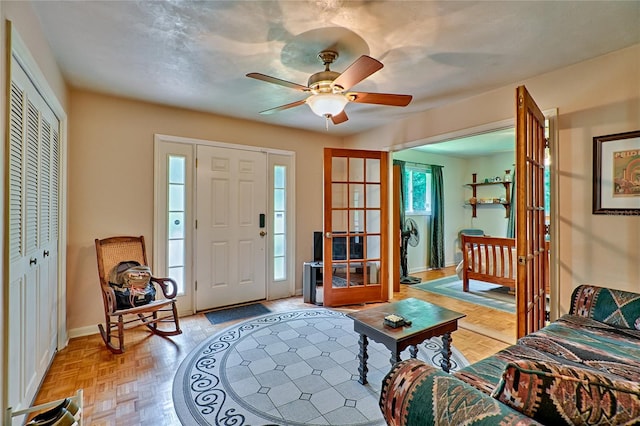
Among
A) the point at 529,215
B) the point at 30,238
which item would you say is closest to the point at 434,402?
the point at 529,215

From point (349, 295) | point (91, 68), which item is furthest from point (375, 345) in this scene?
point (91, 68)

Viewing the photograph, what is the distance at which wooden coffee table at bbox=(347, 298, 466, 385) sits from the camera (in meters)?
1.84

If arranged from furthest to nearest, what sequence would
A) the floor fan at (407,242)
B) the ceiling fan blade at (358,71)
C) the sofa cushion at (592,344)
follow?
the floor fan at (407,242), the ceiling fan blade at (358,71), the sofa cushion at (592,344)

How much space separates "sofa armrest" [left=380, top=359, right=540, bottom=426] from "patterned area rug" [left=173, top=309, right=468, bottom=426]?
92cm

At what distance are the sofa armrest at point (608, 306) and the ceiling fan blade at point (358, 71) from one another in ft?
6.65

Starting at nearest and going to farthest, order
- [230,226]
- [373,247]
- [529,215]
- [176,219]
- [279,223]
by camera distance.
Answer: [529,215]
[176,219]
[230,226]
[373,247]
[279,223]

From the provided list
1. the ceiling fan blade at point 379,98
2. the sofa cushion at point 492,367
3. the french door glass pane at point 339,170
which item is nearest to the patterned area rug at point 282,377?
the sofa cushion at point 492,367

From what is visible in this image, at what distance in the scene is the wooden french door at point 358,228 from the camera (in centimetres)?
386

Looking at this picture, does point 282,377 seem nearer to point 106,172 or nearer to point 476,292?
point 106,172

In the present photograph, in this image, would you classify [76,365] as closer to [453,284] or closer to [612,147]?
[612,147]

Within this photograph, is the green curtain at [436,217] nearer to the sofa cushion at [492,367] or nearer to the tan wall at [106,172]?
the tan wall at [106,172]

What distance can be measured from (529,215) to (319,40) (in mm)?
1851

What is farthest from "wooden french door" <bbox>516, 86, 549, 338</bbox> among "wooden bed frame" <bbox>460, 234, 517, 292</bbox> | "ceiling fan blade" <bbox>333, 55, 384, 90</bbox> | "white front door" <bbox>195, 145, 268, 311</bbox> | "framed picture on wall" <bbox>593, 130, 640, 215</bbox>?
"white front door" <bbox>195, 145, 268, 311</bbox>

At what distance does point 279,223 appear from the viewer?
419cm
